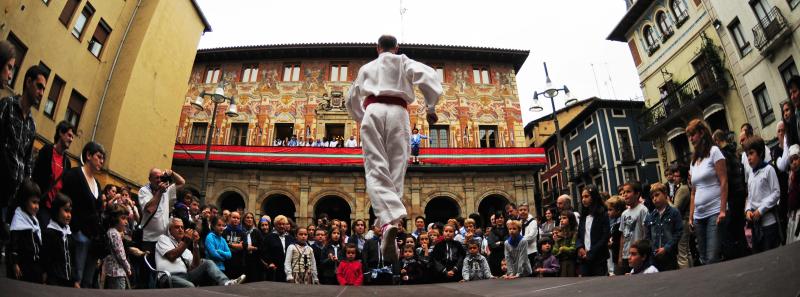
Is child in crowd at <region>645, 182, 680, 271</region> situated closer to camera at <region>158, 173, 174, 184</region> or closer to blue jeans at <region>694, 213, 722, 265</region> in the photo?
blue jeans at <region>694, 213, 722, 265</region>

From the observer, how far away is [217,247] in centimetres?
592

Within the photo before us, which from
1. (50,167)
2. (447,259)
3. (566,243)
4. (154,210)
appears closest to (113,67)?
(154,210)

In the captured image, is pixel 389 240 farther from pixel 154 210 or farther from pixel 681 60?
pixel 681 60

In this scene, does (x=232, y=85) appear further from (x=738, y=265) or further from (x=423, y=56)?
(x=738, y=265)

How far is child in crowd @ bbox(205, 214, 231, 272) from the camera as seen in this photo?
5832 mm

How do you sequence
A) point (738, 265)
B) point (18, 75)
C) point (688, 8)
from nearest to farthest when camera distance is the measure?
1. point (738, 265)
2. point (18, 75)
3. point (688, 8)

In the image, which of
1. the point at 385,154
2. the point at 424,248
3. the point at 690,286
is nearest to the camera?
the point at 690,286

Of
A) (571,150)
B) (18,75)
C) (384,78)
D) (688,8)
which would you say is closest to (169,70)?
(18,75)

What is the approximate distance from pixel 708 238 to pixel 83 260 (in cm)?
587

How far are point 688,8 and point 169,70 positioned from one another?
1651cm

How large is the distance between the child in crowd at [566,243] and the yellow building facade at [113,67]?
6259mm

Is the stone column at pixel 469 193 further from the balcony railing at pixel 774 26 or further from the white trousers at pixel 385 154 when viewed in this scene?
the white trousers at pixel 385 154

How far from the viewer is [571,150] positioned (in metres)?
33.2

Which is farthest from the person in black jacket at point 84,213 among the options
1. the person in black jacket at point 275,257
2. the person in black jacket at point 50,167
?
the person in black jacket at point 275,257
